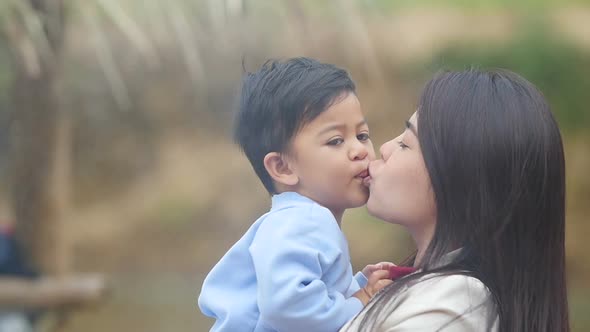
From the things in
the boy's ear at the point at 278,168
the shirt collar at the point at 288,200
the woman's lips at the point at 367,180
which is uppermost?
the boy's ear at the point at 278,168

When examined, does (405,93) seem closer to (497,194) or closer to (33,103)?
(33,103)

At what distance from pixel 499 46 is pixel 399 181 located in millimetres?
3329

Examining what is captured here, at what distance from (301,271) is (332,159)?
9.1 inches

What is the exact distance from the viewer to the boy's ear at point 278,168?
1.74 metres

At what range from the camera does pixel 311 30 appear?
15.8 feet

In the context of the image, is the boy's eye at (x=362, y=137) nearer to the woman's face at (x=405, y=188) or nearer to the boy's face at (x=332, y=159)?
the boy's face at (x=332, y=159)

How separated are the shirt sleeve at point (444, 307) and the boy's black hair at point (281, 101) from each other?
39 cm

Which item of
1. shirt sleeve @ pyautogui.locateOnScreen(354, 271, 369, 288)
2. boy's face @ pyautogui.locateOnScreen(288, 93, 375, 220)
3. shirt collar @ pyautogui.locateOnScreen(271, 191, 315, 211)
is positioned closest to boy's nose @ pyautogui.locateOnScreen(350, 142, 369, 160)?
boy's face @ pyautogui.locateOnScreen(288, 93, 375, 220)

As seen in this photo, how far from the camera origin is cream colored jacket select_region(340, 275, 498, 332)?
145cm

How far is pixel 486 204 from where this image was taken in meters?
1.52

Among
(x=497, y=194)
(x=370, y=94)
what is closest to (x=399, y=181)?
(x=497, y=194)

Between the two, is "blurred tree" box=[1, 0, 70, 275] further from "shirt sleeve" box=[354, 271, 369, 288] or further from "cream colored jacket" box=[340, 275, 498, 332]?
"cream colored jacket" box=[340, 275, 498, 332]

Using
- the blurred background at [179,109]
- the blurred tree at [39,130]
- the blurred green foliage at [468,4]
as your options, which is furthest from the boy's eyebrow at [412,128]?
the blurred tree at [39,130]

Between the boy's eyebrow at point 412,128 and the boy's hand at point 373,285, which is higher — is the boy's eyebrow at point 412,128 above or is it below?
above
